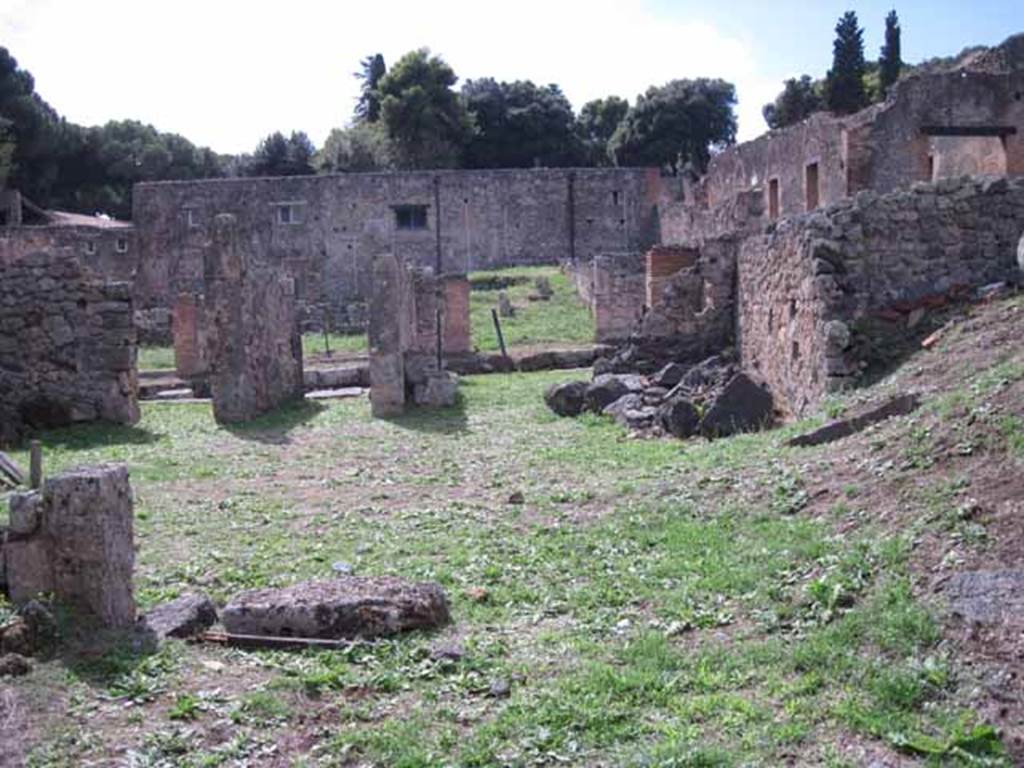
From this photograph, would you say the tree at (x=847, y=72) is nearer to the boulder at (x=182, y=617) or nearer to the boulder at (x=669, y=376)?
the boulder at (x=669, y=376)

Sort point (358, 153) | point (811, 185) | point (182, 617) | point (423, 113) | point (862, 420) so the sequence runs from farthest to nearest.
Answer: point (358, 153)
point (423, 113)
point (811, 185)
point (862, 420)
point (182, 617)

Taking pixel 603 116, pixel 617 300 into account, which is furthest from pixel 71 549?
pixel 603 116

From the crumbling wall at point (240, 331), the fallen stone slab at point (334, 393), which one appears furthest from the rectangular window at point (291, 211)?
the crumbling wall at point (240, 331)

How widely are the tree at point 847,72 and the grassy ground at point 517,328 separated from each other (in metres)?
16.7

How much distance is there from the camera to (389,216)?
1624 inches

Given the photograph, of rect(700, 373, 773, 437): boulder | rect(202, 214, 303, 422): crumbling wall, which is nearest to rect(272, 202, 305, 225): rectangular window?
rect(202, 214, 303, 422): crumbling wall

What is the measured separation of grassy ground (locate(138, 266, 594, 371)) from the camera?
26.0 meters

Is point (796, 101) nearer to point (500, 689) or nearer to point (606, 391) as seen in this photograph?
point (606, 391)

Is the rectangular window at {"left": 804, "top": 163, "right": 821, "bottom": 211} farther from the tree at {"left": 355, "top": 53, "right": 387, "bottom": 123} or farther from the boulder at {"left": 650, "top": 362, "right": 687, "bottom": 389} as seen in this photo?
the tree at {"left": 355, "top": 53, "right": 387, "bottom": 123}

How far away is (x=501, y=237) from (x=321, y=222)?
6.33 m

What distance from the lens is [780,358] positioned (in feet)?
41.0

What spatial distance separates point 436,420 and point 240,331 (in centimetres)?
305

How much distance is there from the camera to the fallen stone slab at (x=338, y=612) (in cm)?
574

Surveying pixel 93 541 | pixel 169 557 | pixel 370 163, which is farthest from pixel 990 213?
pixel 370 163
